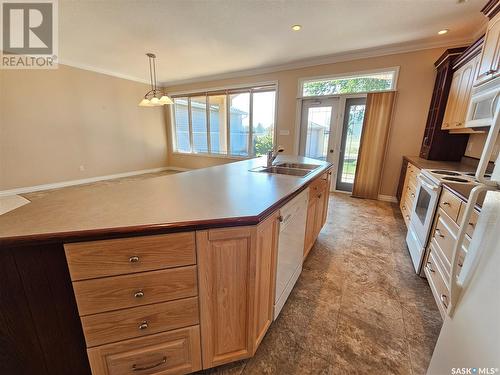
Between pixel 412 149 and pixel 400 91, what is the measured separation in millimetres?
1066

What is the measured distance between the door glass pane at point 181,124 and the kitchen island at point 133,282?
594 centimetres

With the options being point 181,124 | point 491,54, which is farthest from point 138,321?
point 181,124

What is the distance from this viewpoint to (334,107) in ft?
14.0

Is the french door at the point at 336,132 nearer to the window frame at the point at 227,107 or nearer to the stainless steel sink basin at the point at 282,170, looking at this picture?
the window frame at the point at 227,107

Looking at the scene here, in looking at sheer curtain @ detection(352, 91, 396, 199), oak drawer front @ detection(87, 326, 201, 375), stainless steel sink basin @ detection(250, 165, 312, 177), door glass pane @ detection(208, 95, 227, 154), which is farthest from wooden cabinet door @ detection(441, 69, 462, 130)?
door glass pane @ detection(208, 95, 227, 154)

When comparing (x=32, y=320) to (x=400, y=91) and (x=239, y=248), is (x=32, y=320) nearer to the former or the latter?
(x=239, y=248)

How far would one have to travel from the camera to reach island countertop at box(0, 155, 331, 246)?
2.64ft

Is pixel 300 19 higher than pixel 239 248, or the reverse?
pixel 300 19

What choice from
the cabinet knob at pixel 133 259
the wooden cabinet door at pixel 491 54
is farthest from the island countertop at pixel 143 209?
the wooden cabinet door at pixel 491 54

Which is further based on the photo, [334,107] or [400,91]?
[334,107]

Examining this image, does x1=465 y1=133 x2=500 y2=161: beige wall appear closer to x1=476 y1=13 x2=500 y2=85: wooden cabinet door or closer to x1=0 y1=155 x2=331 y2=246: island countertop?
x1=476 y1=13 x2=500 y2=85: wooden cabinet door

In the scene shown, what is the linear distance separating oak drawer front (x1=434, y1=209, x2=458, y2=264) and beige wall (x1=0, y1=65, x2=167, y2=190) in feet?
21.7

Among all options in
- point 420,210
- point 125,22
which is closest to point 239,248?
point 420,210

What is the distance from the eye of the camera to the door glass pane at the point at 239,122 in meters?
5.50
